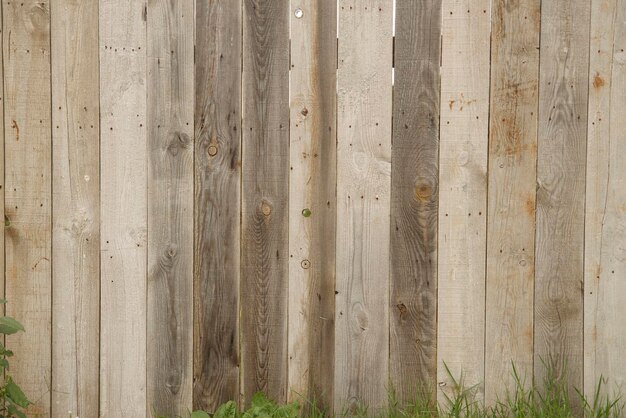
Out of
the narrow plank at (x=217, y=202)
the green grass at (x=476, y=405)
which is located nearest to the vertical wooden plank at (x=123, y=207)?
the narrow plank at (x=217, y=202)

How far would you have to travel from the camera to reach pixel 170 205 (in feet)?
8.59

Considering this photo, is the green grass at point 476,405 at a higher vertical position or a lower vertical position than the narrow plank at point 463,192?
lower

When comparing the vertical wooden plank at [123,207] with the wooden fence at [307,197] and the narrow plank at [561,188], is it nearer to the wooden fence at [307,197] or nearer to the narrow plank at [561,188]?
the wooden fence at [307,197]

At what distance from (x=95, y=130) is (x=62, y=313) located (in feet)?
2.57

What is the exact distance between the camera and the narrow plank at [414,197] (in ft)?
8.48

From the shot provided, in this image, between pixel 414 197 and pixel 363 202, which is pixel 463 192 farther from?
pixel 363 202

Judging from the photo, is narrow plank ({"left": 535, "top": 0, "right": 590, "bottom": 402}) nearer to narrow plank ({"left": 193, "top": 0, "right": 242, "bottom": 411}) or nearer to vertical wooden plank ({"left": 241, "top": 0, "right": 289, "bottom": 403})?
vertical wooden plank ({"left": 241, "top": 0, "right": 289, "bottom": 403})

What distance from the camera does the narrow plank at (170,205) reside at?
2596 millimetres

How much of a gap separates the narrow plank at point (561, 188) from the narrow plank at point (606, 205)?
4 cm

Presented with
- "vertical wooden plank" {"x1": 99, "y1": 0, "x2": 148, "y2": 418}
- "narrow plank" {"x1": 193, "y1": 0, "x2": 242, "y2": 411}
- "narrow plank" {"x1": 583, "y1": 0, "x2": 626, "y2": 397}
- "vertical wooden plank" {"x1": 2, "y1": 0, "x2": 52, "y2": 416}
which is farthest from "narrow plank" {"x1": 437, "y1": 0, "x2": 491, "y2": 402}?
"vertical wooden plank" {"x1": 2, "y1": 0, "x2": 52, "y2": 416}

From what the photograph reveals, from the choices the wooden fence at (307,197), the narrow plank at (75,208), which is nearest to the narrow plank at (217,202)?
the wooden fence at (307,197)

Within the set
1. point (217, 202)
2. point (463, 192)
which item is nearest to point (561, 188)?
point (463, 192)

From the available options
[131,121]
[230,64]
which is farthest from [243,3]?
[131,121]

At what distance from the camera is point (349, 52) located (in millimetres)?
2588
